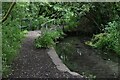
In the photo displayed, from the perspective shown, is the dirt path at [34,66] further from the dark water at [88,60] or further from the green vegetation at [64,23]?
the dark water at [88,60]

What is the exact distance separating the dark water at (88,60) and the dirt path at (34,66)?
2.58 ft

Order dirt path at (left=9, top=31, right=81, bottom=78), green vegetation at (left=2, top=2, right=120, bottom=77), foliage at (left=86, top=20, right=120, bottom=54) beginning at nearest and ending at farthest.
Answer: dirt path at (left=9, top=31, right=81, bottom=78) → green vegetation at (left=2, top=2, right=120, bottom=77) → foliage at (left=86, top=20, right=120, bottom=54)

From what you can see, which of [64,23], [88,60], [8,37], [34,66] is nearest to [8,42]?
[8,37]

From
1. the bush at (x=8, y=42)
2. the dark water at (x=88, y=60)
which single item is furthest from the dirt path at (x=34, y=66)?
the dark water at (x=88, y=60)

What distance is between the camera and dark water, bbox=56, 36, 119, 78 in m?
8.35

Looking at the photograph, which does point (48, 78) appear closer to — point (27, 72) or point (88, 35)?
point (27, 72)

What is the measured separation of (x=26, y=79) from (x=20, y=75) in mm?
371

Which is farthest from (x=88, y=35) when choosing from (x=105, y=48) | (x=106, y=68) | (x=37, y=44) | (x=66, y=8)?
(x=106, y=68)

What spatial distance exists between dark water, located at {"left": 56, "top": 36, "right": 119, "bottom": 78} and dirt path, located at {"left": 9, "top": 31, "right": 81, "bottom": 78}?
0.79 meters

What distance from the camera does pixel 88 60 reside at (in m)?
9.88

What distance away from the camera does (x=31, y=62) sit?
27.8 feet

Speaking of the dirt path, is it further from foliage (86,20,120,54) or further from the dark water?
foliage (86,20,120,54)

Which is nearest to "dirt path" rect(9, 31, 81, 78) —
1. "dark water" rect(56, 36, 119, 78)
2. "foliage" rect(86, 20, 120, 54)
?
"dark water" rect(56, 36, 119, 78)

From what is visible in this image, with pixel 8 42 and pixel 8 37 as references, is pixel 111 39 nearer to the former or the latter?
pixel 8 37
